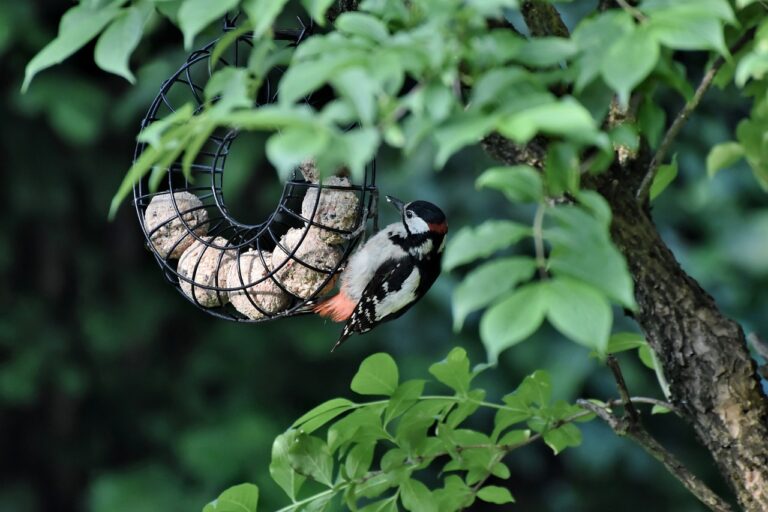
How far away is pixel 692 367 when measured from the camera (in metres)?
1.23

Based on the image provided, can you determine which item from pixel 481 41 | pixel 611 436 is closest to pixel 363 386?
pixel 481 41

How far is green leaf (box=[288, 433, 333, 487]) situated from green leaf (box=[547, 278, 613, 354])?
0.64 meters

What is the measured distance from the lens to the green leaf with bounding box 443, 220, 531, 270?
0.73 metres

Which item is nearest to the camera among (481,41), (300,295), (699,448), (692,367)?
(481,41)

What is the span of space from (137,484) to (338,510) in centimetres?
191

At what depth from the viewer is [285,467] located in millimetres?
1329

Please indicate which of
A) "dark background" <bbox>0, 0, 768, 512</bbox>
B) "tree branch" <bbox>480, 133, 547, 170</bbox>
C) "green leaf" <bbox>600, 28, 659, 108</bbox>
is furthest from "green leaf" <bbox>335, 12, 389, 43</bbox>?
"dark background" <bbox>0, 0, 768, 512</bbox>

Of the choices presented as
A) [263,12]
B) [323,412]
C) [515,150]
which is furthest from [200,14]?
[323,412]

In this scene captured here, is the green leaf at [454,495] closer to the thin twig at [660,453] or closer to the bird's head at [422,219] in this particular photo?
the thin twig at [660,453]

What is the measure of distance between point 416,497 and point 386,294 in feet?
1.56

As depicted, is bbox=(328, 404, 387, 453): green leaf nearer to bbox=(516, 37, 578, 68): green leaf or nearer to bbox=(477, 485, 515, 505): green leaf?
bbox=(477, 485, 515, 505): green leaf

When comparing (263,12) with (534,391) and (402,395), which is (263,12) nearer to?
(402,395)

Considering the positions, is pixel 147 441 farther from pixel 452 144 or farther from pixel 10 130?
pixel 452 144

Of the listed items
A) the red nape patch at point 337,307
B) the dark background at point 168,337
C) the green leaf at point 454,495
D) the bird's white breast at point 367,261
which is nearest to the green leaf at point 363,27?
the green leaf at point 454,495
